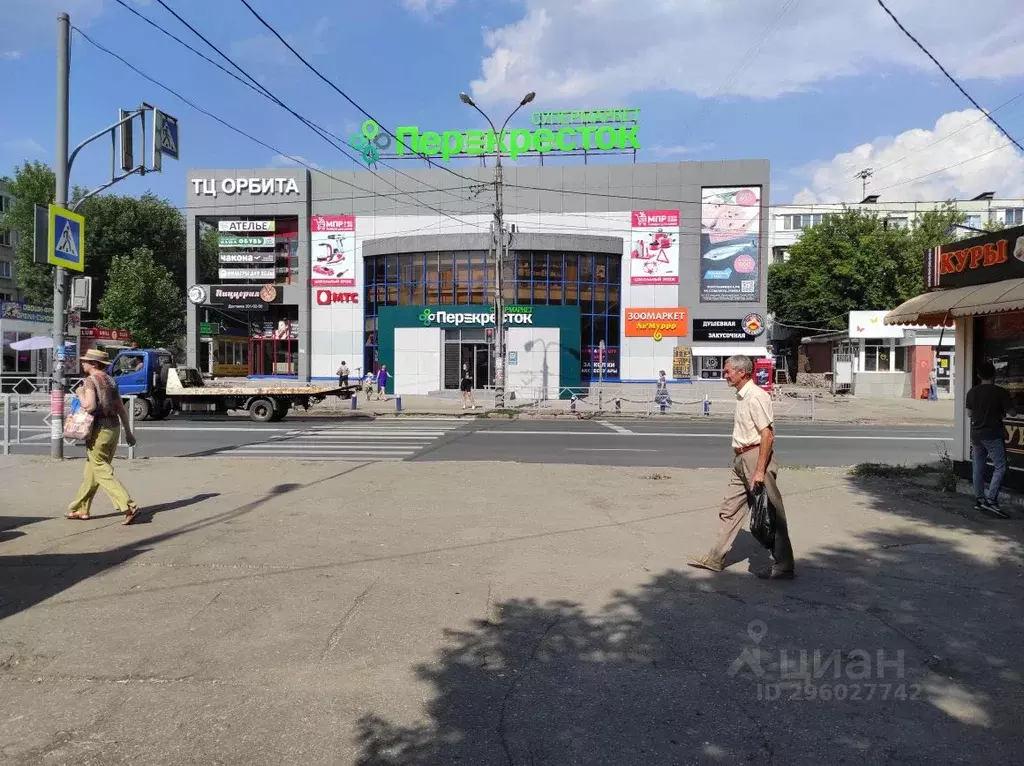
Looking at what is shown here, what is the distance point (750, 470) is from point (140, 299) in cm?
4895

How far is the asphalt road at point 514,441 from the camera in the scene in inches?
556

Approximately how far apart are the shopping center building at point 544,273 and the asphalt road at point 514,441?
13.6 m

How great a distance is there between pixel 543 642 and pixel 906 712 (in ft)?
6.56

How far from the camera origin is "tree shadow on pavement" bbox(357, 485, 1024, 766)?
10.7 feet

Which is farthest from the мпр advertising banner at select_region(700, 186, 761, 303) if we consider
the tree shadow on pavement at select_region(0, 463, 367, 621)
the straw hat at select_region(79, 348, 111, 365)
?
the tree shadow on pavement at select_region(0, 463, 367, 621)

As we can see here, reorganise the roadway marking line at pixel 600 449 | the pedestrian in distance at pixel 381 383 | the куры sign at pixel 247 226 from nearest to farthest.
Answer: the roadway marking line at pixel 600 449, the pedestrian in distance at pixel 381 383, the куры sign at pixel 247 226

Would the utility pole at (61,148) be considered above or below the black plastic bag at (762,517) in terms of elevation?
above

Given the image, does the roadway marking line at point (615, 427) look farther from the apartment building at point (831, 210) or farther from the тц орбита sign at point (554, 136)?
the apartment building at point (831, 210)

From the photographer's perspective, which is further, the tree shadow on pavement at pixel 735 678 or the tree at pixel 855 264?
the tree at pixel 855 264

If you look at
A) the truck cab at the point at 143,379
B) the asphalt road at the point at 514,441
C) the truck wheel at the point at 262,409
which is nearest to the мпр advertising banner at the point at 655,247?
the asphalt road at the point at 514,441

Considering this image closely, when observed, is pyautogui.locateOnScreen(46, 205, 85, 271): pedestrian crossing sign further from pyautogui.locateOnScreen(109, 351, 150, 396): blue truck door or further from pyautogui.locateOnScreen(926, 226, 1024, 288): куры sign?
pyautogui.locateOnScreen(926, 226, 1024, 288): куры sign

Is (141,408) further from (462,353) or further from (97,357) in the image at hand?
(462,353)

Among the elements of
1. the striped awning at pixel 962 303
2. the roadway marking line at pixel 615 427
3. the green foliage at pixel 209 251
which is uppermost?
the green foliage at pixel 209 251

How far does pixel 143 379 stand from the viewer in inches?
846
